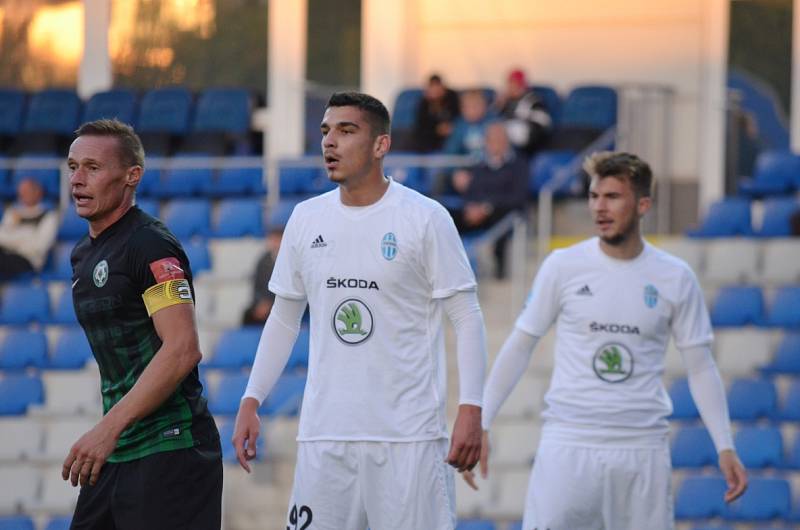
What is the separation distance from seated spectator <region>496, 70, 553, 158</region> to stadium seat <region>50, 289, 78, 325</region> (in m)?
4.16

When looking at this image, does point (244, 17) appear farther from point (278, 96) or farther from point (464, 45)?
point (464, 45)

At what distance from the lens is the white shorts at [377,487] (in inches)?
210

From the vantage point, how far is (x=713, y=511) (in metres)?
10.1

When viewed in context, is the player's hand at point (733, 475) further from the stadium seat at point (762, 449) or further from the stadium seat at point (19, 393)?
the stadium seat at point (19, 393)

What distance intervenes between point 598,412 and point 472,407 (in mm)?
1345

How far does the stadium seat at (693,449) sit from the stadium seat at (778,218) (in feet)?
8.18

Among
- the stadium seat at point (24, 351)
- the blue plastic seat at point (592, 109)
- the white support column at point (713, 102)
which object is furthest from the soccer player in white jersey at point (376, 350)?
the white support column at point (713, 102)

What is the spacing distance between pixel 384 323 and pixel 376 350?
0.10 metres

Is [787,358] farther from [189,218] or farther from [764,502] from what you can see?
[189,218]

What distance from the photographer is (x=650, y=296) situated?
652 cm

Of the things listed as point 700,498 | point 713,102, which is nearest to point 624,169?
point 700,498

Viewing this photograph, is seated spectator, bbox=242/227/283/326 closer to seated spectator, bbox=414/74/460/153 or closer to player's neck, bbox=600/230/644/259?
seated spectator, bbox=414/74/460/153

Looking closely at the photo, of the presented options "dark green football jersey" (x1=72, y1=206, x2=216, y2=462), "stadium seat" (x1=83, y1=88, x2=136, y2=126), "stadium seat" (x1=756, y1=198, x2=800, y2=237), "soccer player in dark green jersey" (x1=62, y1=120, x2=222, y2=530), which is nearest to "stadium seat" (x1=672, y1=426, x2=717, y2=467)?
"stadium seat" (x1=756, y1=198, x2=800, y2=237)

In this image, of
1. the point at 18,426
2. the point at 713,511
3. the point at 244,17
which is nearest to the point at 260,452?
the point at 18,426
